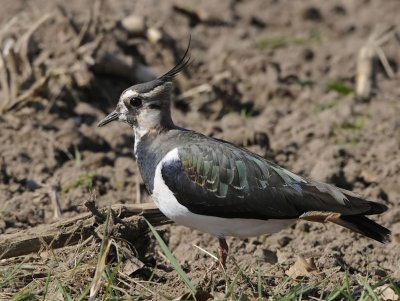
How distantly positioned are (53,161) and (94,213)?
2147 millimetres

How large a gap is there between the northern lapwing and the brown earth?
1.09ft

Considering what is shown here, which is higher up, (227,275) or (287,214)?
(287,214)

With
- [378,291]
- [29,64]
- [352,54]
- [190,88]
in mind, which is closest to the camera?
[378,291]

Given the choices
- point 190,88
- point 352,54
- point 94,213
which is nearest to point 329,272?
point 94,213

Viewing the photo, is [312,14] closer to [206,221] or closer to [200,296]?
[206,221]

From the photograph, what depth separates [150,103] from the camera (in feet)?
21.2

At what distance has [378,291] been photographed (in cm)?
534

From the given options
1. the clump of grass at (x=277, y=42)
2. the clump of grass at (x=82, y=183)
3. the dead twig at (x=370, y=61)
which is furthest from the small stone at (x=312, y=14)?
the clump of grass at (x=82, y=183)

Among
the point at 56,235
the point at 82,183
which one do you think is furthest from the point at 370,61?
the point at 56,235

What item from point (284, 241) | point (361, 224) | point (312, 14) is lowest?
point (284, 241)

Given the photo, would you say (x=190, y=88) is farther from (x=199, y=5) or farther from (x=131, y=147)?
(x=199, y=5)

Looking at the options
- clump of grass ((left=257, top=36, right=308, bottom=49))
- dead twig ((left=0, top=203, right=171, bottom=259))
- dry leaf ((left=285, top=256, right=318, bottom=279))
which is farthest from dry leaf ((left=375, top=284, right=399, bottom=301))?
clump of grass ((left=257, top=36, right=308, bottom=49))

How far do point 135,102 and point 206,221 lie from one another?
3.95 ft

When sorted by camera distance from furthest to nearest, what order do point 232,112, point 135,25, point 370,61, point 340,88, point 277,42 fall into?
point 277,42
point 135,25
point 370,61
point 340,88
point 232,112
